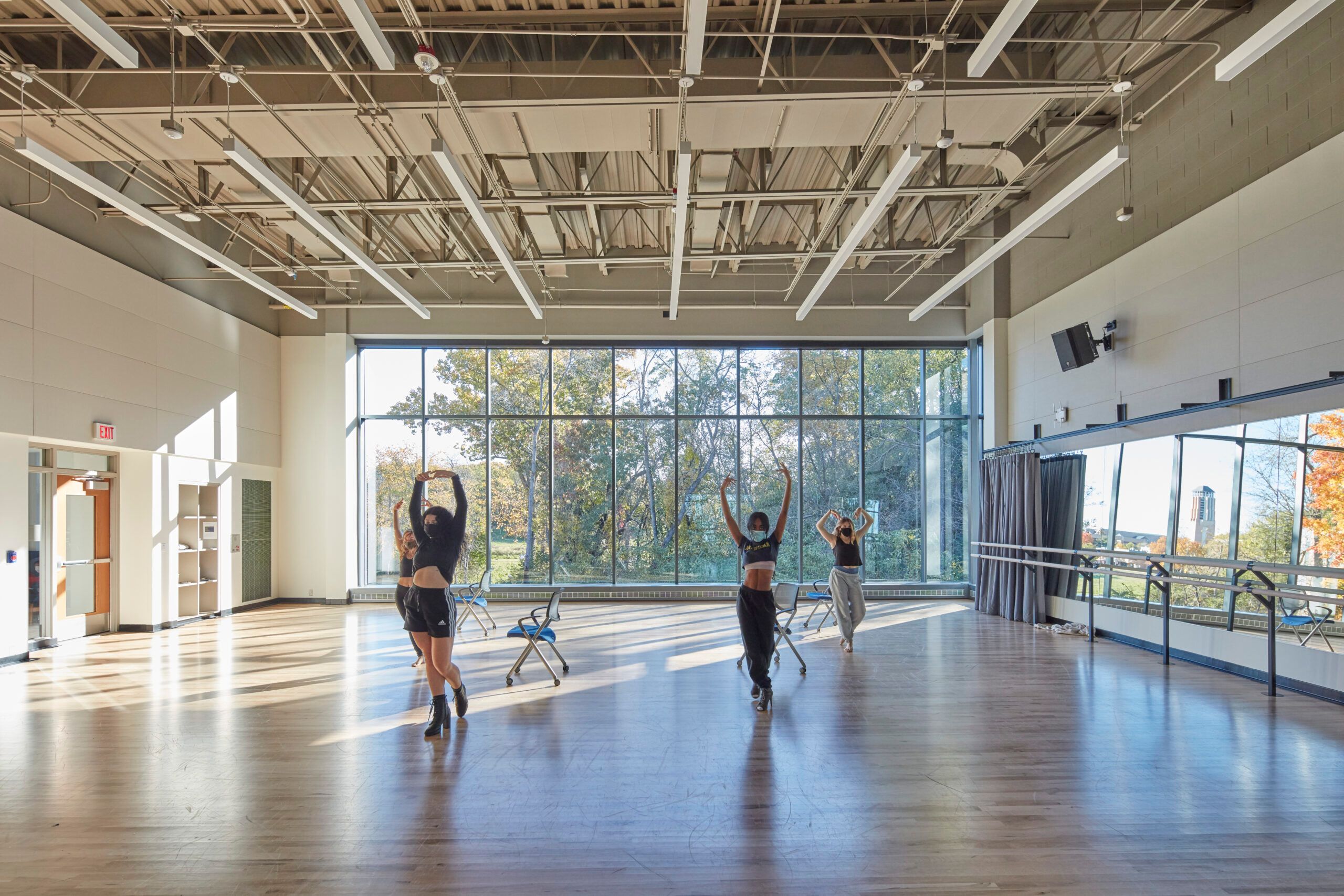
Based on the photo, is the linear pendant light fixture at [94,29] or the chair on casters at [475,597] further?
the chair on casters at [475,597]

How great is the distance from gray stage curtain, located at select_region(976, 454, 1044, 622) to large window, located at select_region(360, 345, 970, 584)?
52.7 inches

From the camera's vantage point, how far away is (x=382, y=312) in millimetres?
12195

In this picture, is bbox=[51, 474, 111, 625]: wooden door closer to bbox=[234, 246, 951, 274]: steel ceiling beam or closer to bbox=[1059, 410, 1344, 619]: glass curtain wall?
bbox=[234, 246, 951, 274]: steel ceiling beam

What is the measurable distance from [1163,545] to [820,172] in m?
5.27

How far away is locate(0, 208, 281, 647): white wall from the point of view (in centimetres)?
740

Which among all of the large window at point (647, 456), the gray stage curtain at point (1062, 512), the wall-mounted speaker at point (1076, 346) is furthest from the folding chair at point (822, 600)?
the wall-mounted speaker at point (1076, 346)

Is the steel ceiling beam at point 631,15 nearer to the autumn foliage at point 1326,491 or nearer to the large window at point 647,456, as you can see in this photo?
the autumn foliage at point 1326,491

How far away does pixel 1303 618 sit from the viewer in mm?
5965

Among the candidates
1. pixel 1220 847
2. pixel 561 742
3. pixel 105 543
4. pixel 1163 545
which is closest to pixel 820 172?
pixel 1163 545

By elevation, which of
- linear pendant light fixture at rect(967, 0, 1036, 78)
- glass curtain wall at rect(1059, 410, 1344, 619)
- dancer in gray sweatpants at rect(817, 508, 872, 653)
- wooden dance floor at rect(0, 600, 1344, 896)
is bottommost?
wooden dance floor at rect(0, 600, 1344, 896)

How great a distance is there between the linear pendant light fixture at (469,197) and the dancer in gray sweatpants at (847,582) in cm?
415

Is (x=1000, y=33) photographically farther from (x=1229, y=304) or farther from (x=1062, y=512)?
(x=1062, y=512)

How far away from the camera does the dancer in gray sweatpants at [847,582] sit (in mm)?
7812

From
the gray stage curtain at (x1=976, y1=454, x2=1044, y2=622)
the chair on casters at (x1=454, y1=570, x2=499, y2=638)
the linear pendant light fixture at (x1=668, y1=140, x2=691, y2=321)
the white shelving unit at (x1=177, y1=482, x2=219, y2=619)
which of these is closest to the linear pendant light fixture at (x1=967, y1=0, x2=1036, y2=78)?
the linear pendant light fixture at (x1=668, y1=140, x2=691, y2=321)
